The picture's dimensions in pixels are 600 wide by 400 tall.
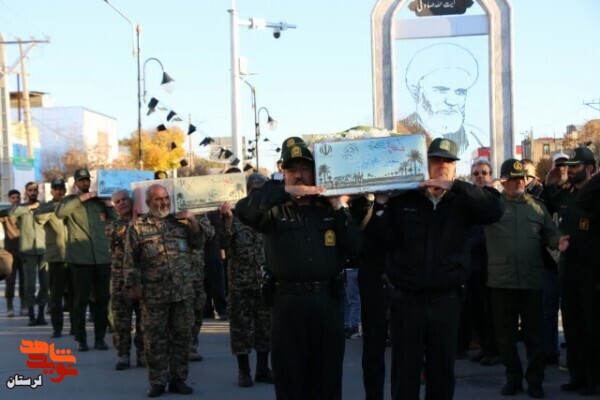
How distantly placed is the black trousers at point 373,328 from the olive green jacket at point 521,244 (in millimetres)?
1345

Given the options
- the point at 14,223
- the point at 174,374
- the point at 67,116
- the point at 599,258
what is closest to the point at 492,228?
the point at 599,258

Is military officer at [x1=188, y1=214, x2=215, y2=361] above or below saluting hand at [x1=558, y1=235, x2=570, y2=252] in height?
below

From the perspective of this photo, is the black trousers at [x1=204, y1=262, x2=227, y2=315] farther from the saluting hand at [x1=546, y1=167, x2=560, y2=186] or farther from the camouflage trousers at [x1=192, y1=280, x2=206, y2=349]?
the saluting hand at [x1=546, y1=167, x2=560, y2=186]

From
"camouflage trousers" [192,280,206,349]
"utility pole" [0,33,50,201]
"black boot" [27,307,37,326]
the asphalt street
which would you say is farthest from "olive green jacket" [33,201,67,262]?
"utility pole" [0,33,50,201]

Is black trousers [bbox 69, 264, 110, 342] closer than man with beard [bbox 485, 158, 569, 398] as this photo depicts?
No

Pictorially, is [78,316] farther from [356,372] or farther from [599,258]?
[599,258]

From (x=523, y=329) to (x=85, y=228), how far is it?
20.6 feet

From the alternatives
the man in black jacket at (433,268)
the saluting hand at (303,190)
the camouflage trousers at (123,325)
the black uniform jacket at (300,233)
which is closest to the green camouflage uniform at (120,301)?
the camouflage trousers at (123,325)

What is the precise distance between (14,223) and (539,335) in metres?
10.4

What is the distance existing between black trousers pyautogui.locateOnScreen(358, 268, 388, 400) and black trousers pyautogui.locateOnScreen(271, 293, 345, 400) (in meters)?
1.27

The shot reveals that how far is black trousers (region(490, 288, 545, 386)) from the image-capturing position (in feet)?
25.8

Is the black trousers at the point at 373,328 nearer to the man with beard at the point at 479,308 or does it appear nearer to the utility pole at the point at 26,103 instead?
the man with beard at the point at 479,308

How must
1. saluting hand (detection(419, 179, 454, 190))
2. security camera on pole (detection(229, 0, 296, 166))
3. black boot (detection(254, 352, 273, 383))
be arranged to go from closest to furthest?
saluting hand (detection(419, 179, 454, 190)) → black boot (detection(254, 352, 273, 383)) → security camera on pole (detection(229, 0, 296, 166))

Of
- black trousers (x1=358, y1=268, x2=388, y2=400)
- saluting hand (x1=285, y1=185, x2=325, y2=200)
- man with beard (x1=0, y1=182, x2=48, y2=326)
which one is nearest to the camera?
saluting hand (x1=285, y1=185, x2=325, y2=200)
